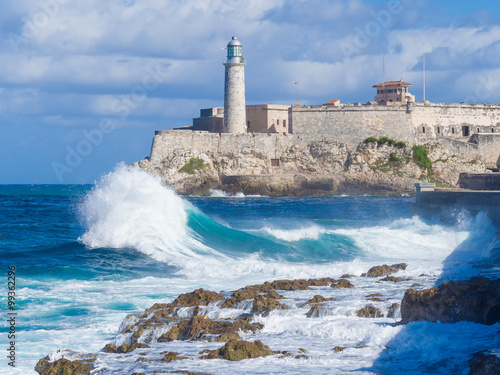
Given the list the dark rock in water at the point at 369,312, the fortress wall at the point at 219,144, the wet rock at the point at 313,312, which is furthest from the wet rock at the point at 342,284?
the fortress wall at the point at 219,144

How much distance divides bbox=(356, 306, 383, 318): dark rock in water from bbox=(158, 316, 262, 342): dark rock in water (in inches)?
51.3

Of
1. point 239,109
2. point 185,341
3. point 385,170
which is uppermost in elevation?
point 239,109

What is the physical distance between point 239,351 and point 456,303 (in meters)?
2.52

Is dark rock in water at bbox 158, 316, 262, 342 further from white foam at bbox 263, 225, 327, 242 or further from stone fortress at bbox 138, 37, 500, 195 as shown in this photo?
stone fortress at bbox 138, 37, 500, 195

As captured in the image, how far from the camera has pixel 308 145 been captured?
4644 centimetres

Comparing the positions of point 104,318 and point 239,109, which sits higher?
point 239,109

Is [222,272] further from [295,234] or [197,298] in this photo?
[295,234]

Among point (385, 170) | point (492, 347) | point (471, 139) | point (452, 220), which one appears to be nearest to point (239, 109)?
point (385, 170)

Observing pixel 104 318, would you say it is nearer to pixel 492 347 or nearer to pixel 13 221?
pixel 492 347

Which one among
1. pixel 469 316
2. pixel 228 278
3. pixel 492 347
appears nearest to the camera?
pixel 492 347

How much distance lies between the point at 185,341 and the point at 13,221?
18.2 metres

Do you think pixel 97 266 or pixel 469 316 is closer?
pixel 469 316

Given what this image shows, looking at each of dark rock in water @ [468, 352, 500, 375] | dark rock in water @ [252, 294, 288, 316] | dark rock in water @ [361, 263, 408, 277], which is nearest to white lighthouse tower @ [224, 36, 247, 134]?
dark rock in water @ [361, 263, 408, 277]

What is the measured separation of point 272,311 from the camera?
29.7ft
